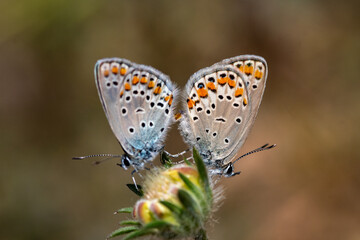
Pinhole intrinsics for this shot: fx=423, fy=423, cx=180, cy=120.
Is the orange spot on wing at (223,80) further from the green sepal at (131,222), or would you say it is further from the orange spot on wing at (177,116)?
the green sepal at (131,222)

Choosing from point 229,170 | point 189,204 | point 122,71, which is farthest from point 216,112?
point 189,204

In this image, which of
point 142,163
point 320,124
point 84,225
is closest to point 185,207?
point 142,163

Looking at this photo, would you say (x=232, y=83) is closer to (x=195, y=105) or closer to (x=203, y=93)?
(x=203, y=93)

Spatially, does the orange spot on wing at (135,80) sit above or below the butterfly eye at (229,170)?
above

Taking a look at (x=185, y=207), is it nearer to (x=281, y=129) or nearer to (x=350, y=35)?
(x=281, y=129)

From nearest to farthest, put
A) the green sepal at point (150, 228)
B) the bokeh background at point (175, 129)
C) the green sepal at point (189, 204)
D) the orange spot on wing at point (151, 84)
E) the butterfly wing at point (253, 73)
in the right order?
the green sepal at point (150, 228)
the green sepal at point (189, 204)
the butterfly wing at point (253, 73)
the orange spot on wing at point (151, 84)
the bokeh background at point (175, 129)

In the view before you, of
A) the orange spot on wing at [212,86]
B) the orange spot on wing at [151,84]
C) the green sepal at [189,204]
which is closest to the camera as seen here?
the green sepal at [189,204]

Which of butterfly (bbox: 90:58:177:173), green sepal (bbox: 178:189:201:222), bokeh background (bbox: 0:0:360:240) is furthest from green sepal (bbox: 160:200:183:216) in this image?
bokeh background (bbox: 0:0:360:240)

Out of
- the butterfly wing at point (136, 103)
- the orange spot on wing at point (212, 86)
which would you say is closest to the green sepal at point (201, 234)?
the butterfly wing at point (136, 103)
